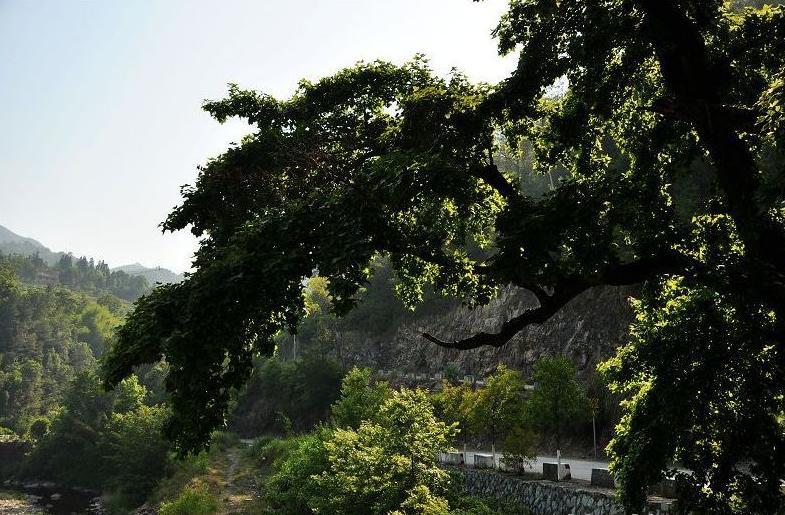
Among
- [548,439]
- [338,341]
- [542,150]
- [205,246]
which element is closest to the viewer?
[205,246]

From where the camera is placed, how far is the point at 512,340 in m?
44.2

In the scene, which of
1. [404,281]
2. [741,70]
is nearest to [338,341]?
[404,281]

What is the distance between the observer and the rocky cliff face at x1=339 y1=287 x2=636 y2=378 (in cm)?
3619

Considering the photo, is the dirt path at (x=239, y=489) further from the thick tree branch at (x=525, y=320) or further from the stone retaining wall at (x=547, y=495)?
the thick tree branch at (x=525, y=320)

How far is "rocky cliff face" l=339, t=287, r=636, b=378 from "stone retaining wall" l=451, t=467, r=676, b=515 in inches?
352

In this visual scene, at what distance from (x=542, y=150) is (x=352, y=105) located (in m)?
4.28

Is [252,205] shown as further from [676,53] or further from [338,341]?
[338,341]

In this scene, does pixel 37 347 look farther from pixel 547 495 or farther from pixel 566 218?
pixel 566 218

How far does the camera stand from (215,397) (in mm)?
7703

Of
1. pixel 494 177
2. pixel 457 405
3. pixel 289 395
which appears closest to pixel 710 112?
pixel 494 177

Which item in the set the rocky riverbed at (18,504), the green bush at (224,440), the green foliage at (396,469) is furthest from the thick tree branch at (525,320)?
the green bush at (224,440)

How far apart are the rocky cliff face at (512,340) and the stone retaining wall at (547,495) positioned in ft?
29.4

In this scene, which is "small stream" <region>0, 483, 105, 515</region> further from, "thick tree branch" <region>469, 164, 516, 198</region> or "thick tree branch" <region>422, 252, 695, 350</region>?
"thick tree branch" <region>422, 252, 695, 350</region>

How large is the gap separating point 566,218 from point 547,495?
1549 centimetres
